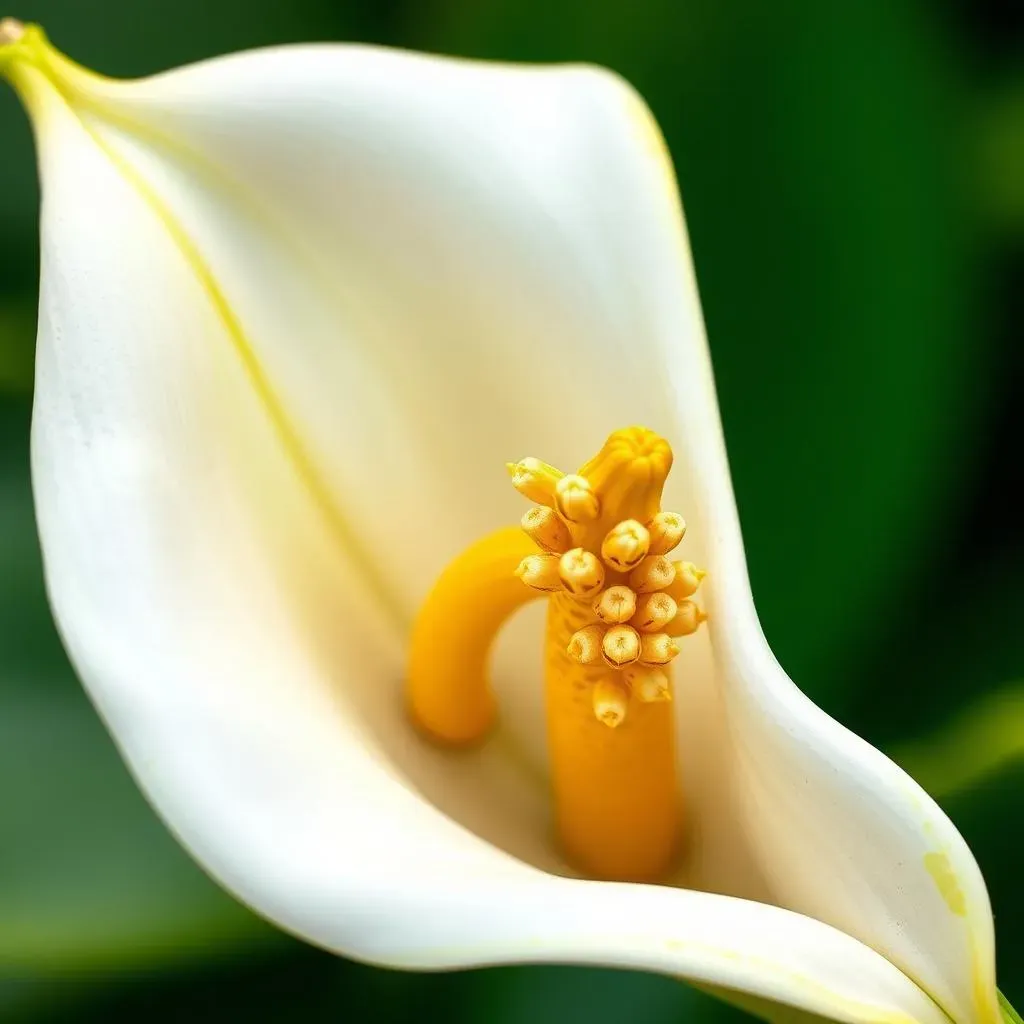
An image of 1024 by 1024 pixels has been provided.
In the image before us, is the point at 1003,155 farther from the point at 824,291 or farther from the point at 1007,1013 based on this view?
Answer: the point at 1007,1013

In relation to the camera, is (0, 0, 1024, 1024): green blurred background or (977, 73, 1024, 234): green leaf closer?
(0, 0, 1024, 1024): green blurred background

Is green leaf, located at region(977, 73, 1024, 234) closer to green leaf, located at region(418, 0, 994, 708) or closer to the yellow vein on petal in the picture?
green leaf, located at region(418, 0, 994, 708)

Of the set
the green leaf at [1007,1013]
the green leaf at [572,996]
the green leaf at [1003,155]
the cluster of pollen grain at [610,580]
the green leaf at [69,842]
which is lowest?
the green leaf at [572,996]

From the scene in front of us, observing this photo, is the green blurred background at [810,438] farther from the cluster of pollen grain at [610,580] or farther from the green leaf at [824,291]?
the cluster of pollen grain at [610,580]

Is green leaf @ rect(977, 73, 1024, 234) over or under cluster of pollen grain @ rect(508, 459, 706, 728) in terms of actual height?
over

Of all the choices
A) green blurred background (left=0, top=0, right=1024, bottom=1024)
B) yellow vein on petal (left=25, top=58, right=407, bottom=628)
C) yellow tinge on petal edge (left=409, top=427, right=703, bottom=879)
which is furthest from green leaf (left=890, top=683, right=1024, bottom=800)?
yellow vein on petal (left=25, top=58, right=407, bottom=628)

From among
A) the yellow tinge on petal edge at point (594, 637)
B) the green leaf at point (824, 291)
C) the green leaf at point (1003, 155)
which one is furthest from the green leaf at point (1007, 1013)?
the green leaf at point (1003, 155)

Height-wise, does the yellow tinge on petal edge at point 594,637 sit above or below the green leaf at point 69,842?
above
